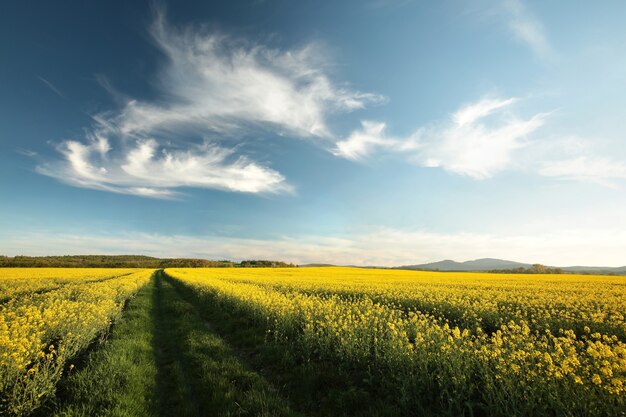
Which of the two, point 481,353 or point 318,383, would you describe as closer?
point 481,353

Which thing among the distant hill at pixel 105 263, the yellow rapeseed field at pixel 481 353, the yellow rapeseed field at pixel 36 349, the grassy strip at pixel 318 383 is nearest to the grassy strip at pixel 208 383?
the grassy strip at pixel 318 383

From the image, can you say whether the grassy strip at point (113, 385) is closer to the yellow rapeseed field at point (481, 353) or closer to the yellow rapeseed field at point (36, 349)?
the yellow rapeseed field at point (36, 349)

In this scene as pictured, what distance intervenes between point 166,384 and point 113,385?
1126mm

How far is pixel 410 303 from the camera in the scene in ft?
50.3

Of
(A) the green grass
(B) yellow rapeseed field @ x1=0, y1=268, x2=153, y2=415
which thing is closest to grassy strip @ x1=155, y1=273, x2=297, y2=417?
(A) the green grass

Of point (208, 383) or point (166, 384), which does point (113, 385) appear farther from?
point (208, 383)

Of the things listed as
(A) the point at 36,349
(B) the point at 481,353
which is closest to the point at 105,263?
(A) the point at 36,349

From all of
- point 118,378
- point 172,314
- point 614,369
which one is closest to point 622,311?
point 614,369

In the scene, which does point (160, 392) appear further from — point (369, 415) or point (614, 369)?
point (614, 369)

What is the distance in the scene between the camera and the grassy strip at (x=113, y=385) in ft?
18.6

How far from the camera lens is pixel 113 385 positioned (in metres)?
6.47

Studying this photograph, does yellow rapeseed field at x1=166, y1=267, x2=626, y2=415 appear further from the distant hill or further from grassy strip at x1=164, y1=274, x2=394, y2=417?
the distant hill

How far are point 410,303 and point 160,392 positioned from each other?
1193cm

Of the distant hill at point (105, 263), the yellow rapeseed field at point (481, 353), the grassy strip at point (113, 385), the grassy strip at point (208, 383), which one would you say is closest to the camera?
the yellow rapeseed field at point (481, 353)
